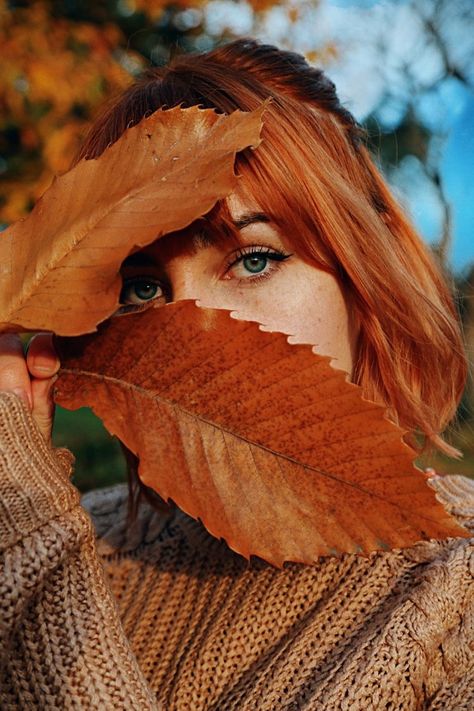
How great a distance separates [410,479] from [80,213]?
0.53 m

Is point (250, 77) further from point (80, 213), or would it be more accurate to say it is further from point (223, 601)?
point (223, 601)

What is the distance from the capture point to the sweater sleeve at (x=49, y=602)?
0.98 metres

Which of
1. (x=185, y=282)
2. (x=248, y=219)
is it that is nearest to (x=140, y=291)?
(x=185, y=282)

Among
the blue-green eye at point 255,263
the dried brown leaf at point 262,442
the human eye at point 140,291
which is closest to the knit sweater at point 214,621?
the dried brown leaf at point 262,442

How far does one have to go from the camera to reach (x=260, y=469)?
0.94m

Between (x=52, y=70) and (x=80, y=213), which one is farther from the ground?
(x=52, y=70)

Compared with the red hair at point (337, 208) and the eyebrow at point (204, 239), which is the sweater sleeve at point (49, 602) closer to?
the eyebrow at point (204, 239)

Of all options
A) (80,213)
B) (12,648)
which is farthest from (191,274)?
(12,648)

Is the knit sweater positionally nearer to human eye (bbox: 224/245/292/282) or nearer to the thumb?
the thumb

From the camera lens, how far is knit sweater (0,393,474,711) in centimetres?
100

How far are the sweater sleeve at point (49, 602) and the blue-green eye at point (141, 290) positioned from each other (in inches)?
14.6

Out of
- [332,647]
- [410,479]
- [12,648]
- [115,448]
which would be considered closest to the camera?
[410,479]

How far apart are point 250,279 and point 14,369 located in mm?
446

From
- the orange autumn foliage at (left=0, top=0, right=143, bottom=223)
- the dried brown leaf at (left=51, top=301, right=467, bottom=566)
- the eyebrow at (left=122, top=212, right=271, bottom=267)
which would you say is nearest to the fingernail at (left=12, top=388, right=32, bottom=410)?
the dried brown leaf at (left=51, top=301, right=467, bottom=566)
